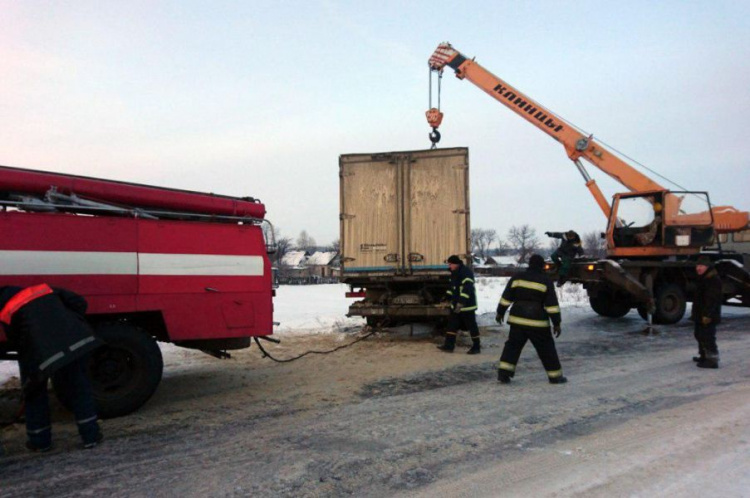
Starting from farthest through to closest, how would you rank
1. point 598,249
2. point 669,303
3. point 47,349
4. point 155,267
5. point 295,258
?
1. point 295,258
2. point 598,249
3. point 669,303
4. point 155,267
5. point 47,349

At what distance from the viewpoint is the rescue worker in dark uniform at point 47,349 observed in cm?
414

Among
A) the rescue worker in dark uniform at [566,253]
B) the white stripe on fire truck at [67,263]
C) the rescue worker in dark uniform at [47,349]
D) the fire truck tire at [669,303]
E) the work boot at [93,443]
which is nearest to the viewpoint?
the rescue worker in dark uniform at [47,349]

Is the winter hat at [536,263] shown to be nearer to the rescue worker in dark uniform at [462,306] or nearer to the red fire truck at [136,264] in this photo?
the rescue worker in dark uniform at [462,306]

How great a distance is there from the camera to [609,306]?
44.1ft

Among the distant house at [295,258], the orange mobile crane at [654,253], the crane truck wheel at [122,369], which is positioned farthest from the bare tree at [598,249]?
the distant house at [295,258]

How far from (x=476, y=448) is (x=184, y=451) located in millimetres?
2431

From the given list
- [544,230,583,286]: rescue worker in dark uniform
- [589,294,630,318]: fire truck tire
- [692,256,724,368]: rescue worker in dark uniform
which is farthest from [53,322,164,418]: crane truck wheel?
[589,294,630,318]: fire truck tire

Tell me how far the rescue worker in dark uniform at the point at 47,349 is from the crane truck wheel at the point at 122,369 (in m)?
0.68

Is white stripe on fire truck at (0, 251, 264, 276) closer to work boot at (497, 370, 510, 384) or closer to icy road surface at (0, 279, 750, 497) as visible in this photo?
icy road surface at (0, 279, 750, 497)

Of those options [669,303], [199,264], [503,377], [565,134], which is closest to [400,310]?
[503,377]

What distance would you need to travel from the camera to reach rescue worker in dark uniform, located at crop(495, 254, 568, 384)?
6.32 metres

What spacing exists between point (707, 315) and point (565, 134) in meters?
8.10

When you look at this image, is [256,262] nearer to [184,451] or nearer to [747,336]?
[184,451]

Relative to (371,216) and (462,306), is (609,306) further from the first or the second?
(371,216)
